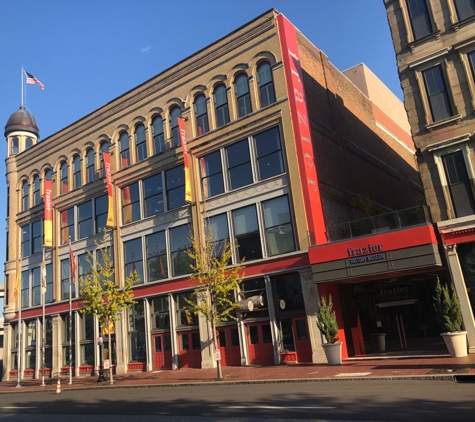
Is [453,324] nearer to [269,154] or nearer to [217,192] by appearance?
[269,154]

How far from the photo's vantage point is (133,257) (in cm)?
3209

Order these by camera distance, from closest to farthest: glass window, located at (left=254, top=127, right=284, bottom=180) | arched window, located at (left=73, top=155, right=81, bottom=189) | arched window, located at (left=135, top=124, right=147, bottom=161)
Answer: glass window, located at (left=254, top=127, right=284, bottom=180)
arched window, located at (left=135, top=124, right=147, bottom=161)
arched window, located at (left=73, top=155, right=81, bottom=189)

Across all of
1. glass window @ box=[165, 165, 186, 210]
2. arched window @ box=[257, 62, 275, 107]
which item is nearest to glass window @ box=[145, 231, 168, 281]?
glass window @ box=[165, 165, 186, 210]

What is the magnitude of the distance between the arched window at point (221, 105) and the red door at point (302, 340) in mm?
12559

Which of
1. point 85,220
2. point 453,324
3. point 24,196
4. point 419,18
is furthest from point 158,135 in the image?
point 453,324

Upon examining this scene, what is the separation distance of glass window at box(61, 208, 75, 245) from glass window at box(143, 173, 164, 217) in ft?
27.9

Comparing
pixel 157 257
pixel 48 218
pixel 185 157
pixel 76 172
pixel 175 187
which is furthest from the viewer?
pixel 76 172

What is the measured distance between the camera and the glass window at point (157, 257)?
99.3 ft

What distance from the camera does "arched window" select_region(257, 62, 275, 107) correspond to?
88.9 feet

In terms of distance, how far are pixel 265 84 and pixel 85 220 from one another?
1766 cm

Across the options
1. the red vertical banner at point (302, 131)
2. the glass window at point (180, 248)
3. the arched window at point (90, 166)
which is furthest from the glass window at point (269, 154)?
the arched window at point (90, 166)

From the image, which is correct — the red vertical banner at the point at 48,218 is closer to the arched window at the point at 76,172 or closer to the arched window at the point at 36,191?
the arched window at the point at 76,172

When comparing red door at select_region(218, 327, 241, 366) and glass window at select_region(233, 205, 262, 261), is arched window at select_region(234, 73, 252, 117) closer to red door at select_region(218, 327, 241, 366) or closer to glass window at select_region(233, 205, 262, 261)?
glass window at select_region(233, 205, 262, 261)

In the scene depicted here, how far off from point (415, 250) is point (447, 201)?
2621mm
